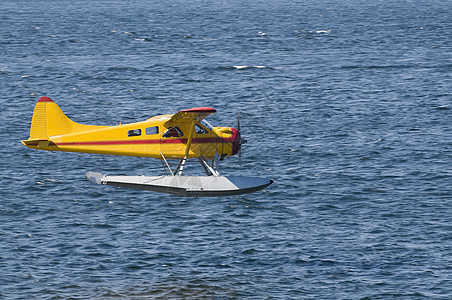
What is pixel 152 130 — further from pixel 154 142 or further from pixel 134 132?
pixel 134 132

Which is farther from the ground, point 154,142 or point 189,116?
point 189,116

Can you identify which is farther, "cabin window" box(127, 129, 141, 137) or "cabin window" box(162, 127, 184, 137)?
"cabin window" box(162, 127, 184, 137)

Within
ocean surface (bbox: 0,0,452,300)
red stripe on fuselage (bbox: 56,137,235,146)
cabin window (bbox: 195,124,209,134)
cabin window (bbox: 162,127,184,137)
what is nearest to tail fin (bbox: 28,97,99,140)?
red stripe on fuselage (bbox: 56,137,235,146)

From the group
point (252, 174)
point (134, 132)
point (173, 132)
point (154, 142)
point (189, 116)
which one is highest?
point (189, 116)

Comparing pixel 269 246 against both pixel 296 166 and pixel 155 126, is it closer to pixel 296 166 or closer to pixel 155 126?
pixel 155 126

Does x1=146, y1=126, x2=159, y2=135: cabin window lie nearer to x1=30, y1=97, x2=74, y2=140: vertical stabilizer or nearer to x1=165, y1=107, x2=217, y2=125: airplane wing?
x1=165, y1=107, x2=217, y2=125: airplane wing

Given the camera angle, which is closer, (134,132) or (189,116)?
(189,116)

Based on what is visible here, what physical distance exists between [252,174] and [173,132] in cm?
1563

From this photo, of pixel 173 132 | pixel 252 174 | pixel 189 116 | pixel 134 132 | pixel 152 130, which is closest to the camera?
pixel 189 116

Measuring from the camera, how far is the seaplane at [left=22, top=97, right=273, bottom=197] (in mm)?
41781

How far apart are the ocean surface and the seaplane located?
3001 millimetres

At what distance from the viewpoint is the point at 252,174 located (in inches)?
2238

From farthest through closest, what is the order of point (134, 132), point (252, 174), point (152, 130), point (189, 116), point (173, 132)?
point (252, 174) < point (173, 132) < point (152, 130) < point (134, 132) < point (189, 116)

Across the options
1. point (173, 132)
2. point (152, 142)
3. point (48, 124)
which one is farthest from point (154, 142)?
point (48, 124)
